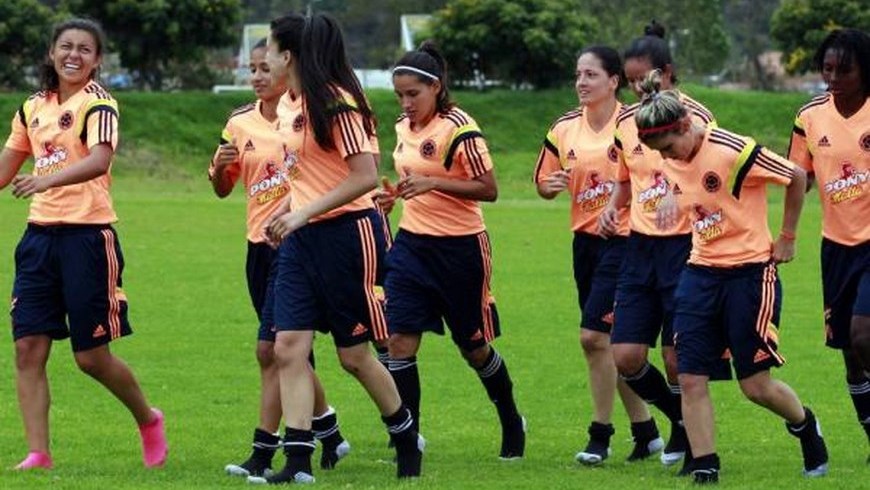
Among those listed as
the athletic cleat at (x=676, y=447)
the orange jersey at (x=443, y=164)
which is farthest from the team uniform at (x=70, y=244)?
the athletic cleat at (x=676, y=447)

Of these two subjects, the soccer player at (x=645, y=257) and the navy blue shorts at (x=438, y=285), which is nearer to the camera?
the soccer player at (x=645, y=257)

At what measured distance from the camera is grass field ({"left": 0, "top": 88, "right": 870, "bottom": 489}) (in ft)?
31.9

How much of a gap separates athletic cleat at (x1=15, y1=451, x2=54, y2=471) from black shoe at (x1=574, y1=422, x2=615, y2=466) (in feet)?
9.47

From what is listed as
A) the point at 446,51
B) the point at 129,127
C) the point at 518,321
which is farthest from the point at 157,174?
the point at 518,321

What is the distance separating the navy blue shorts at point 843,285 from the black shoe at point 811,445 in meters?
0.76

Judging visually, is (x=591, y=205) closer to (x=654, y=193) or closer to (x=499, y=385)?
(x=654, y=193)

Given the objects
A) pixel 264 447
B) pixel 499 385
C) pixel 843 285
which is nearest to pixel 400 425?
pixel 264 447

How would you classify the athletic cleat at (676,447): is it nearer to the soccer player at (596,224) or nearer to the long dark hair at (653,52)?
the soccer player at (596,224)

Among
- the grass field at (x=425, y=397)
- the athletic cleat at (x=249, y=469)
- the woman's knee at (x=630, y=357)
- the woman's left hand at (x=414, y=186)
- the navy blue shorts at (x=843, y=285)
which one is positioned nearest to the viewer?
the athletic cleat at (x=249, y=469)

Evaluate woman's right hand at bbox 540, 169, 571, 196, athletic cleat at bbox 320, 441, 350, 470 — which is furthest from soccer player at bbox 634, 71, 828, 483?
athletic cleat at bbox 320, 441, 350, 470

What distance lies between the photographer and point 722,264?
9.20 meters

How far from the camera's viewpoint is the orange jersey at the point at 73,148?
9.57 meters

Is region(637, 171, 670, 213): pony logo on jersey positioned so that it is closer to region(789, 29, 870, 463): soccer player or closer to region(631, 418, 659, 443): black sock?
region(789, 29, 870, 463): soccer player

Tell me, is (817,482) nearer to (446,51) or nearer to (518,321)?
(518,321)
